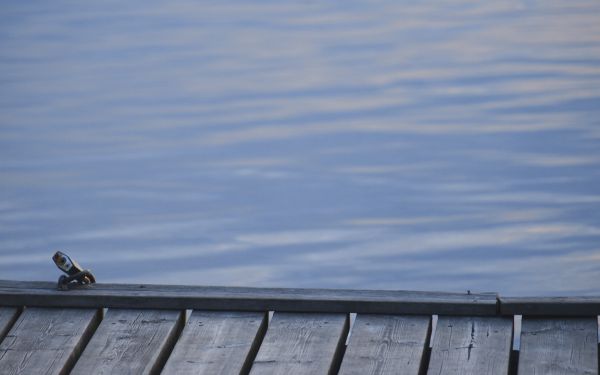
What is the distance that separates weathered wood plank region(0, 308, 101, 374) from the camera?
275 cm

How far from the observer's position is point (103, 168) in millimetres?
6766

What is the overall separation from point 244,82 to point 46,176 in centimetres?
251

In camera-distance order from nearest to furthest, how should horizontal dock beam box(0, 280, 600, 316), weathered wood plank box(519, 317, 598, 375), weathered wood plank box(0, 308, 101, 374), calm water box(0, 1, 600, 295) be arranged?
weathered wood plank box(519, 317, 598, 375) < weathered wood plank box(0, 308, 101, 374) < horizontal dock beam box(0, 280, 600, 316) < calm water box(0, 1, 600, 295)

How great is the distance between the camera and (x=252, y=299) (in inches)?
116

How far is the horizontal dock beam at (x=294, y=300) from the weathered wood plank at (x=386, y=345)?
34 mm

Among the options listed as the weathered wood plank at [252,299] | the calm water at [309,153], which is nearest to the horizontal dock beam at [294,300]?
the weathered wood plank at [252,299]

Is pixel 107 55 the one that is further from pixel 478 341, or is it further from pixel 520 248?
pixel 478 341

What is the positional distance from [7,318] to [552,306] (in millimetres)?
1231

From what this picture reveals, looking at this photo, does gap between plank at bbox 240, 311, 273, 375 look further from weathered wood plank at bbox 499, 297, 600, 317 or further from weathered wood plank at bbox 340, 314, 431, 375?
weathered wood plank at bbox 499, 297, 600, 317

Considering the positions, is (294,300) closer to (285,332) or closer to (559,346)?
(285,332)

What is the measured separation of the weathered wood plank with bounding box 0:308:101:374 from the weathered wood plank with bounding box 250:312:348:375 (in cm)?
41

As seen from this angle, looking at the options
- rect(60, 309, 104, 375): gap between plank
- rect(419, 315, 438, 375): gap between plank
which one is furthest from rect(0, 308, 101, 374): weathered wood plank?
rect(419, 315, 438, 375): gap between plank

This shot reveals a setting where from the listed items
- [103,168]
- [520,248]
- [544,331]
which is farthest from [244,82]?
[544,331]

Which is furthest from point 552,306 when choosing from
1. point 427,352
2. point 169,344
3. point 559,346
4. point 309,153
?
point 309,153
